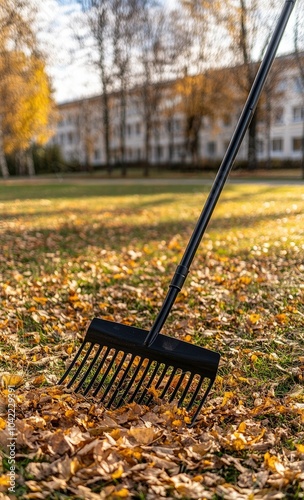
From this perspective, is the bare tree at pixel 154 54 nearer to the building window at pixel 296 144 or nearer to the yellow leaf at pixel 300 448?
the building window at pixel 296 144

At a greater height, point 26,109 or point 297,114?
point 297,114

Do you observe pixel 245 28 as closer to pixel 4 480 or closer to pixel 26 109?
pixel 26 109

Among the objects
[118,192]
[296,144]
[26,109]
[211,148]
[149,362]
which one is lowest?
[149,362]

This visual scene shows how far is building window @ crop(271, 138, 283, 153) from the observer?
187ft

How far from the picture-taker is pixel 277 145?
5734cm

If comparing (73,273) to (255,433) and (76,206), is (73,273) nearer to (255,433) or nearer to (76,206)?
(255,433)

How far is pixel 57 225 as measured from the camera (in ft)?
35.7

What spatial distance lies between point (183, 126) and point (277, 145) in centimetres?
1290

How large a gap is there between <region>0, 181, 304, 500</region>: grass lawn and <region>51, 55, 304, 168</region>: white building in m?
23.3

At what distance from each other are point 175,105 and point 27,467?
42286mm

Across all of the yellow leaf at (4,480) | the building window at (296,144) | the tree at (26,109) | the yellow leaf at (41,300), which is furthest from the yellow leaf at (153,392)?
the building window at (296,144)

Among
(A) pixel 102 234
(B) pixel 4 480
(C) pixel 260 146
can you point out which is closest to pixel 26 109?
(A) pixel 102 234

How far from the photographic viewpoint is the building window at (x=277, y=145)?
56.9 m

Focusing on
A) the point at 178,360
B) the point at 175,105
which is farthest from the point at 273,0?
the point at 175,105
